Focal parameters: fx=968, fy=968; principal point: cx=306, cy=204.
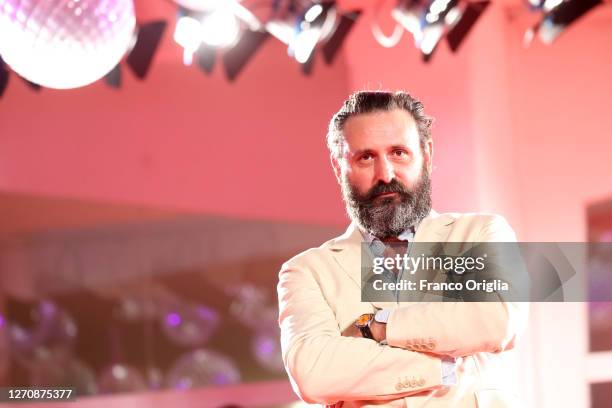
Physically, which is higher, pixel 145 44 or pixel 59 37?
pixel 145 44

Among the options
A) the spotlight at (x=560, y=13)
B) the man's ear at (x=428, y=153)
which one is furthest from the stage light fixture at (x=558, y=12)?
the man's ear at (x=428, y=153)

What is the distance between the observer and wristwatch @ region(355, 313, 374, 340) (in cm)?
190

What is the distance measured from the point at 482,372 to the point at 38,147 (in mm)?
→ 4772

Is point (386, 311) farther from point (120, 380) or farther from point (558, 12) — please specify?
point (120, 380)

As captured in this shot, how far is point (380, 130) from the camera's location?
1.92 m

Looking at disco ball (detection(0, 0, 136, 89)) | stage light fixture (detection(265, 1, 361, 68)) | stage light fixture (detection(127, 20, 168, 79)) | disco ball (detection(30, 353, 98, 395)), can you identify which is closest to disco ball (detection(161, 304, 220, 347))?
disco ball (detection(30, 353, 98, 395))

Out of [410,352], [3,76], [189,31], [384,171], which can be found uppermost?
[189,31]

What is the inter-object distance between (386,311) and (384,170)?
0.90 ft

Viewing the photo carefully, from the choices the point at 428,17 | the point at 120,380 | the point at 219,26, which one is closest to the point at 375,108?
the point at 219,26

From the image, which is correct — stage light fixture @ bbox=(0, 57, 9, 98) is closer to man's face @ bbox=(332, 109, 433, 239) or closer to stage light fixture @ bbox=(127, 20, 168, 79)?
stage light fixture @ bbox=(127, 20, 168, 79)

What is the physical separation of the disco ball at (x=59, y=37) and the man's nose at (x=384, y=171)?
92 cm

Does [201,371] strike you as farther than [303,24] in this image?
Yes

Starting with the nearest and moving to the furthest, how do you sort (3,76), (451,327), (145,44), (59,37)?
(451,327)
(59,37)
(3,76)
(145,44)

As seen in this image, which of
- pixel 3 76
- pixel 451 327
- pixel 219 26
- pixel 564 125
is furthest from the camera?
pixel 564 125
